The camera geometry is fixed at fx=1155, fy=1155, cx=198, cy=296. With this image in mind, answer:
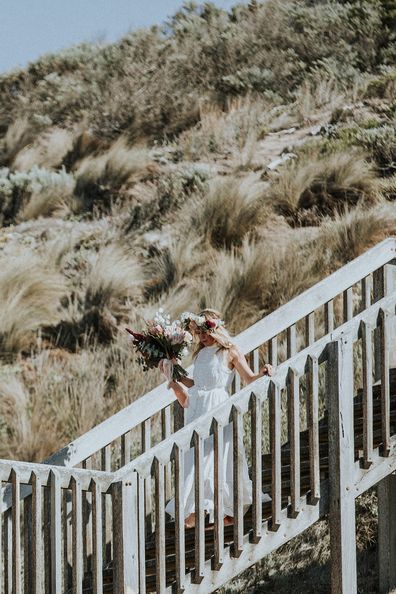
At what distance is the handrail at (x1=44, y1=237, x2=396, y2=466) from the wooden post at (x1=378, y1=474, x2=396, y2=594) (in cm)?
133

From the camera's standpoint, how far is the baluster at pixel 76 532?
5797 millimetres

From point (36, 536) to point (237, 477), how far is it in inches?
44.1

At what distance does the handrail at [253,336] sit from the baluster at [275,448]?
114cm

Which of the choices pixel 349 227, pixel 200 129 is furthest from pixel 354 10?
pixel 349 227

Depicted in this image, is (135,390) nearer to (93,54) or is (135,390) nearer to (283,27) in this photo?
(283,27)

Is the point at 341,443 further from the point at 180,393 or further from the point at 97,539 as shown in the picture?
the point at 97,539

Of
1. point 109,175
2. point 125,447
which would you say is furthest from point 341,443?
point 109,175

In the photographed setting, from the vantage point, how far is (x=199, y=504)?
6.05 metres

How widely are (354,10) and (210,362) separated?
54.5ft

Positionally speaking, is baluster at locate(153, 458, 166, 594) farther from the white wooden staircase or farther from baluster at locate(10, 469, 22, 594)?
baluster at locate(10, 469, 22, 594)

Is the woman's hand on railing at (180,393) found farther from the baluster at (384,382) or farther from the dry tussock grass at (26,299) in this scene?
the dry tussock grass at (26,299)

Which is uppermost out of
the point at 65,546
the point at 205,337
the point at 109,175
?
the point at 205,337

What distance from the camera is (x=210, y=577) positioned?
622 centimetres

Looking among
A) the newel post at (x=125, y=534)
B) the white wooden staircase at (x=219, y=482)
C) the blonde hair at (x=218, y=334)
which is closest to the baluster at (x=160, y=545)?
the white wooden staircase at (x=219, y=482)
